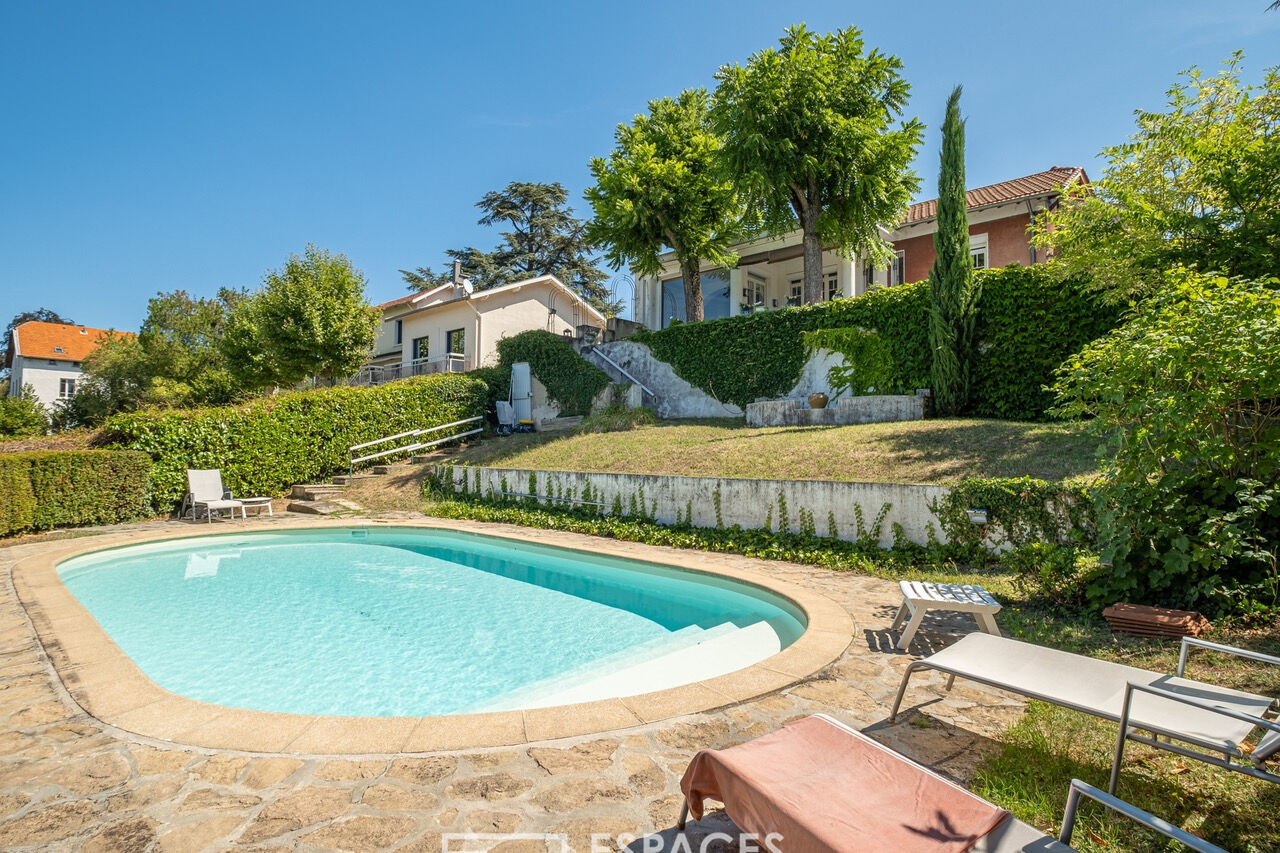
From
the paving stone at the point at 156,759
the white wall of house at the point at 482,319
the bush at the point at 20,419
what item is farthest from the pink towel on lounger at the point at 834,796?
the bush at the point at 20,419

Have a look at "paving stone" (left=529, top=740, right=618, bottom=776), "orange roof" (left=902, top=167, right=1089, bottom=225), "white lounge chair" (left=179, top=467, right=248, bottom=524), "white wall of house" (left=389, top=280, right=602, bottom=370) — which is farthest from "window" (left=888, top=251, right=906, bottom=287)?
"paving stone" (left=529, top=740, right=618, bottom=776)

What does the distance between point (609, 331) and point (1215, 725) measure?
74.4 ft

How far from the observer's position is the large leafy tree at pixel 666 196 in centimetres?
2122

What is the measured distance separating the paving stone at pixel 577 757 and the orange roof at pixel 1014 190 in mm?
21657

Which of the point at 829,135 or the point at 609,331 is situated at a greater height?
the point at 829,135

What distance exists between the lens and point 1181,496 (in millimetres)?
4961

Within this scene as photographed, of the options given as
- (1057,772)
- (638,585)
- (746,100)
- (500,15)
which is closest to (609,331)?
(746,100)

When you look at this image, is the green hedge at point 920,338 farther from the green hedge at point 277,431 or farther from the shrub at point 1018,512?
the green hedge at point 277,431

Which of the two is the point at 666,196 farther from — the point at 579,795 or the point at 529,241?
the point at 579,795

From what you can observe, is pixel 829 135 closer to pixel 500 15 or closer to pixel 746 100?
pixel 746 100

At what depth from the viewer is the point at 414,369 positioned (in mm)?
28000

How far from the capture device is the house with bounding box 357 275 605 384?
27.1 meters

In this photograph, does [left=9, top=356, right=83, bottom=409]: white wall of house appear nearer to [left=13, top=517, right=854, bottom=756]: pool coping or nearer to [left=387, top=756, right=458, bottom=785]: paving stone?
[left=13, top=517, right=854, bottom=756]: pool coping

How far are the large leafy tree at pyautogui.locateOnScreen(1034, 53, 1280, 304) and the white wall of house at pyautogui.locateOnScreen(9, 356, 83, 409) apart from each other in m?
54.3
